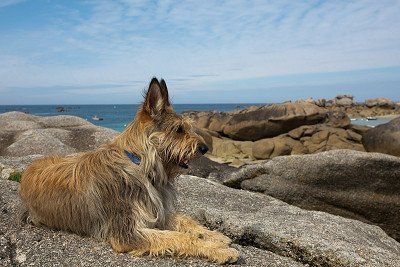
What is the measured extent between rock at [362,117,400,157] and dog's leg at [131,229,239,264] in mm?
15794

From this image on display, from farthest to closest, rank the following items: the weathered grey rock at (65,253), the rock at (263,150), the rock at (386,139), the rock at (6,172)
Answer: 1. the rock at (263,150)
2. the rock at (386,139)
3. the rock at (6,172)
4. the weathered grey rock at (65,253)

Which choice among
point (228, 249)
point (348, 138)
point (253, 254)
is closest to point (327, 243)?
point (253, 254)

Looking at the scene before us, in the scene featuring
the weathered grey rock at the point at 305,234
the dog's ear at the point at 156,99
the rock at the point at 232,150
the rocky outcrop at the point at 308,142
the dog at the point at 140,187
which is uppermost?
the dog's ear at the point at 156,99

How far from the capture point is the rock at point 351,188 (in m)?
11.1

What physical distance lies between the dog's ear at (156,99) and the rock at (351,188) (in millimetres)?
6283

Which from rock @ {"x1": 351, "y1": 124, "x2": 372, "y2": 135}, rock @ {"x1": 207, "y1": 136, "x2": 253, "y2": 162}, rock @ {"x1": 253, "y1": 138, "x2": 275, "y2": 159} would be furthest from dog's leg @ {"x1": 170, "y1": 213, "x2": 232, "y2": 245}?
rock @ {"x1": 351, "y1": 124, "x2": 372, "y2": 135}

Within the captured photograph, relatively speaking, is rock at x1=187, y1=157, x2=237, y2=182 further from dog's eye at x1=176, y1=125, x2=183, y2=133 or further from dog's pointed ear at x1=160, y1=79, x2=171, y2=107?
dog's pointed ear at x1=160, y1=79, x2=171, y2=107

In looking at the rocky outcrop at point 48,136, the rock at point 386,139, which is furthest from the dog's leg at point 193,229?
the rock at point 386,139

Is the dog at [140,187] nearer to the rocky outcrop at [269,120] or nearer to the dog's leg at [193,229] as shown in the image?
the dog's leg at [193,229]

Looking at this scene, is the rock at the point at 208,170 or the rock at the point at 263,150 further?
the rock at the point at 263,150

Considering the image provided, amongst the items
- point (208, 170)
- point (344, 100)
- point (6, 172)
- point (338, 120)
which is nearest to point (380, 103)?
point (344, 100)

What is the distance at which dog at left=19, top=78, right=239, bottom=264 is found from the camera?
536cm

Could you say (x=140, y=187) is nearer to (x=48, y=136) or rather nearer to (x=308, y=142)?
(x=48, y=136)

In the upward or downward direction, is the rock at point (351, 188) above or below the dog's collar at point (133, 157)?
below
